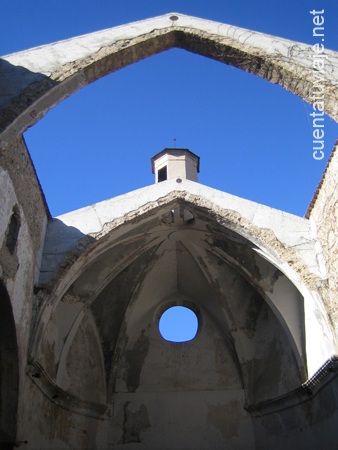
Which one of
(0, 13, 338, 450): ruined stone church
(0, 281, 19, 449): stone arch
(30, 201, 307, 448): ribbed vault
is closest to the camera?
(0, 13, 338, 450): ruined stone church

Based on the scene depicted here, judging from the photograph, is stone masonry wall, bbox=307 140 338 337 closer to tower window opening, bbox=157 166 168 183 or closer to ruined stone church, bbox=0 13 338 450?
ruined stone church, bbox=0 13 338 450

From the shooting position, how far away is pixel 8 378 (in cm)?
786

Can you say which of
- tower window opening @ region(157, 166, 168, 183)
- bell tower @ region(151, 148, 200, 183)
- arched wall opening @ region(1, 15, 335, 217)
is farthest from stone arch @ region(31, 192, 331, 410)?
arched wall opening @ region(1, 15, 335, 217)

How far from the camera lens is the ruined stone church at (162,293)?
678cm

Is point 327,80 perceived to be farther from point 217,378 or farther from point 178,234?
point 217,378

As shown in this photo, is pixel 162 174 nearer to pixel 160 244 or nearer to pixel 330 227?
pixel 160 244

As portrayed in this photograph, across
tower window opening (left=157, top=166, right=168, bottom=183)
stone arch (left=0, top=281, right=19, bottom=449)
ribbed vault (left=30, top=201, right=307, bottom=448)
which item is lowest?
stone arch (left=0, top=281, right=19, bottom=449)

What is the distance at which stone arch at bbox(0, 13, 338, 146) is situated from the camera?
6.00 m

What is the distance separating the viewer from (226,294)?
1206 centimetres

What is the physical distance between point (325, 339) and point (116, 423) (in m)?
5.22

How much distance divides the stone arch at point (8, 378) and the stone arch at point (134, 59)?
3.21m

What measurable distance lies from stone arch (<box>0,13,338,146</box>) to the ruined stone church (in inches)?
0.8

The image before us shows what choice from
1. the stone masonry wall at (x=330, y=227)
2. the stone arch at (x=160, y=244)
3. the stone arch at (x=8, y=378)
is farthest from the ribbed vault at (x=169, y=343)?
the stone arch at (x=8, y=378)

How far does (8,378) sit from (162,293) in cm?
561
